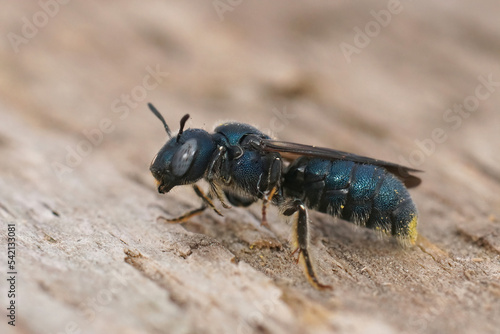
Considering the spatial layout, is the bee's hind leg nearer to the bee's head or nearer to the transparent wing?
the transparent wing

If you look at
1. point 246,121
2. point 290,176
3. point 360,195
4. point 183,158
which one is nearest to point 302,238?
point 360,195

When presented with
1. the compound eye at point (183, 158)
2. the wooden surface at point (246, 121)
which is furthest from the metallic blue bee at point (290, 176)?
the wooden surface at point (246, 121)

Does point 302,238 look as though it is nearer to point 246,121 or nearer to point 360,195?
point 360,195

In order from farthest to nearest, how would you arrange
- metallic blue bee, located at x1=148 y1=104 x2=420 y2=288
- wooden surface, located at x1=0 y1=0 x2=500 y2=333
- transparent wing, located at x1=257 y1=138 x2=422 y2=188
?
1. transparent wing, located at x1=257 y1=138 x2=422 y2=188
2. metallic blue bee, located at x1=148 y1=104 x2=420 y2=288
3. wooden surface, located at x1=0 y1=0 x2=500 y2=333

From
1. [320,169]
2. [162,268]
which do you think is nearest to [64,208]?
[162,268]

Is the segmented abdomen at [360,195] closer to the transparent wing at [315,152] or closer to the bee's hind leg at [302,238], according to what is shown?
the transparent wing at [315,152]

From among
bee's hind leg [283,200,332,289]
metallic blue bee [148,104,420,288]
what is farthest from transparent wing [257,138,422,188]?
bee's hind leg [283,200,332,289]
